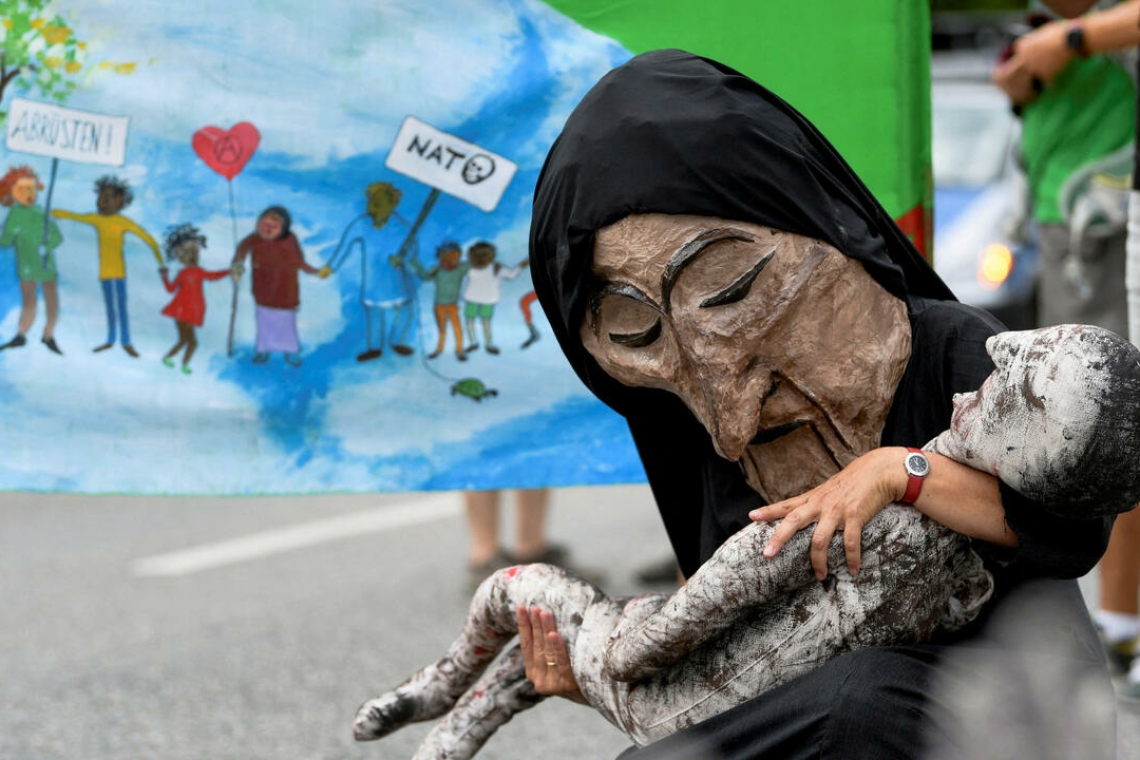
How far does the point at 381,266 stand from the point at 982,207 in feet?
15.9

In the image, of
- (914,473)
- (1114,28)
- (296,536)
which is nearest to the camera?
(914,473)

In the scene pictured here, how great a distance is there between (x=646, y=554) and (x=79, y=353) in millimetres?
2964

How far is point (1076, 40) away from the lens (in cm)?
346

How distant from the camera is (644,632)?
68.2 inches

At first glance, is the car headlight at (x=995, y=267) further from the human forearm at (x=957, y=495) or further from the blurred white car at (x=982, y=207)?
the human forearm at (x=957, y=495)

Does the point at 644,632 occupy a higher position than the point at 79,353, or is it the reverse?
the point at 79,353

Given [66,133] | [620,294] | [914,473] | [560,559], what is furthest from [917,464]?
[560,559]

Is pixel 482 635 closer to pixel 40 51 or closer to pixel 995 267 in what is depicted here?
pixel 40 51

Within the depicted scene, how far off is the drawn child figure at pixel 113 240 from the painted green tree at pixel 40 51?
0.18m

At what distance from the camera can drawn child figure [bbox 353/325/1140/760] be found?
58.9 inches

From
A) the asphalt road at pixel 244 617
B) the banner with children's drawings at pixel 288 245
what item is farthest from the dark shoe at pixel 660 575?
the banner with children's drawings at pixel 288 245

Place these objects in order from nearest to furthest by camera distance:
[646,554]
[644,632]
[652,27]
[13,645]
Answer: [644,632] < [652,27] < [13,645] < [646,554]

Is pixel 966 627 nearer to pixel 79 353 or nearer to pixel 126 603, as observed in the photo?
pixel 79 353

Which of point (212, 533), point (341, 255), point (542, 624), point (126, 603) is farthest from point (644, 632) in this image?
point (212, 533)
